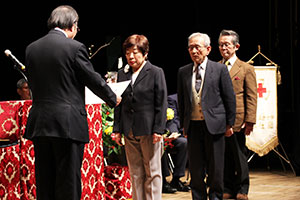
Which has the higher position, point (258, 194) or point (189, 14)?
point (189, 14)

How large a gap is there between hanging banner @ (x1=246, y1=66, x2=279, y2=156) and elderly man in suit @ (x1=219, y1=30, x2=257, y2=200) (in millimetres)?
1479

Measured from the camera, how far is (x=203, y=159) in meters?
3.91

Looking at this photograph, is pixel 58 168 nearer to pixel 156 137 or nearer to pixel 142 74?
pixel 156 137

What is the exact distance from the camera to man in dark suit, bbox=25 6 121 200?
2.81 meters

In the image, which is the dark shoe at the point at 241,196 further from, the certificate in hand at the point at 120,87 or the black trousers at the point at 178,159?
the certificate in hand at the point at 120,87

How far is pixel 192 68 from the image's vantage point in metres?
3.99

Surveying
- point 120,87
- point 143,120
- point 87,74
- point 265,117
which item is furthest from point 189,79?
point 265,117

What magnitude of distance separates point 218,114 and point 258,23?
385cm

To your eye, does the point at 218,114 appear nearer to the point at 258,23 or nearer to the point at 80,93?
the point at 80,93

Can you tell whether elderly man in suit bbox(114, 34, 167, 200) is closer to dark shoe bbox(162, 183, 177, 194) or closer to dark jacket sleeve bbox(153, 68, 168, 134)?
dark jacket sleeve bbox(153, 68, 168, 134)

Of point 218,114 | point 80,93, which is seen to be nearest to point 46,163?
point 80,93

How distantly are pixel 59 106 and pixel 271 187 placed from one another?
3.17 metres

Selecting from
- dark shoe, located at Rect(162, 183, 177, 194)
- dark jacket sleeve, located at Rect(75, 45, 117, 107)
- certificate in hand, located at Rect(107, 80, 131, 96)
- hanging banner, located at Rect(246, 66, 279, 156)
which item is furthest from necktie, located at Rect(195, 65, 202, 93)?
hanging banner, located at Rect(246, 66, 279, 156)

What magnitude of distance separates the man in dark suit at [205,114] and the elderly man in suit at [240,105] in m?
0.69
